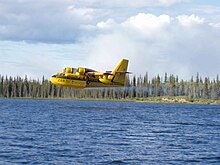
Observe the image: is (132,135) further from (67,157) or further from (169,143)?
(67,157)

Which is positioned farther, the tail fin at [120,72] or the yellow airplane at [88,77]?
the tail fin at [120,72]

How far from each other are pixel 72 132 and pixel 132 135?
274 inches

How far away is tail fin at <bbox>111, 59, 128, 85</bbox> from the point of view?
147375 millimetres

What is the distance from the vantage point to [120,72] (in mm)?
147250

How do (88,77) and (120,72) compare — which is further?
(120,72)

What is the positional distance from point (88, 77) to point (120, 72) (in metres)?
13.0

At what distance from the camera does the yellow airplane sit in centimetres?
13150

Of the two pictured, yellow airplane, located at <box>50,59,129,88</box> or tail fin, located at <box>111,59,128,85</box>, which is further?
tail fin, located at <box>111,59,128,85</box>

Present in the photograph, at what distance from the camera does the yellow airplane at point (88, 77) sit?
13150 centimetres

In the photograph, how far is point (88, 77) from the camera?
137875 mm

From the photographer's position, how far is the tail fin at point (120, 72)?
147m

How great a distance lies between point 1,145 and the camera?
142 ft

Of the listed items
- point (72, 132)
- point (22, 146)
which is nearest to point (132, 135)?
point (72, 132)

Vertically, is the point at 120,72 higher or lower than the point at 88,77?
higher
